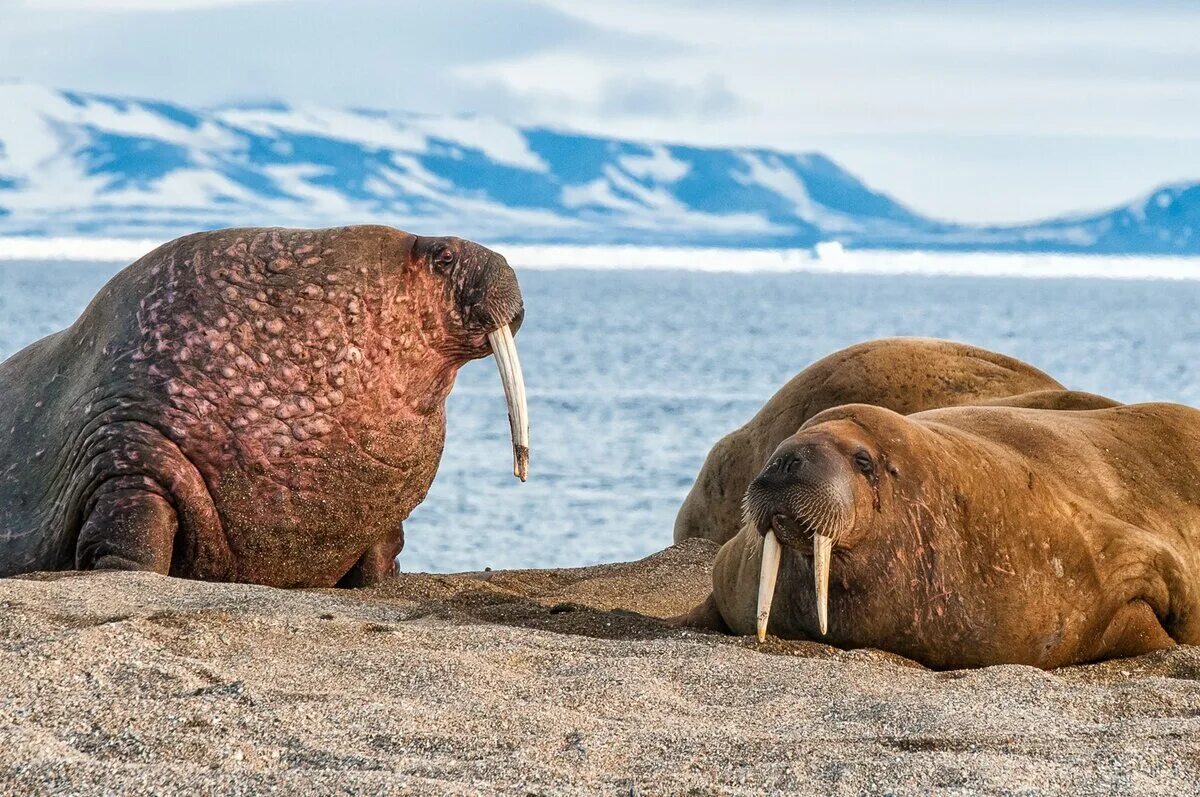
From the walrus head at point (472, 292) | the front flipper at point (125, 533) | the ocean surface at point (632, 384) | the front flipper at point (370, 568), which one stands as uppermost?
the walrus head at point (472, 292)

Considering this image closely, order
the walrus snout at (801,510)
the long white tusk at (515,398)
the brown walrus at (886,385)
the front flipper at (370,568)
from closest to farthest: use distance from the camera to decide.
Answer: the walrus snout at (801,510)
the long white tusk at (515,398)
the front flipper at (370,568)
the brown walrus at (886,385)

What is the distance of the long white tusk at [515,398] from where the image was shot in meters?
5.90

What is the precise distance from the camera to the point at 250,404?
18.8ft

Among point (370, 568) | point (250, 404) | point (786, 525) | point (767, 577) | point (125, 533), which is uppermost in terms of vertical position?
point (250, 404)

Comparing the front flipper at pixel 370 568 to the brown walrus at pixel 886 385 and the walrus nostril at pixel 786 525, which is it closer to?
the brown walrus at pixel 886 385

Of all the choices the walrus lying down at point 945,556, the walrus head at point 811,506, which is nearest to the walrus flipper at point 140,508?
the walrus lying down at point 945,556

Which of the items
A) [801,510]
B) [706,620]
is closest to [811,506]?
[801,510]

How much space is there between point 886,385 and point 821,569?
282cm

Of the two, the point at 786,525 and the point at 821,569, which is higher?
the point at 786,525

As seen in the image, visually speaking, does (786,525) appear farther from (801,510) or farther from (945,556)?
(945,556)

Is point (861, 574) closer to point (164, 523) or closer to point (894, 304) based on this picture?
point (164, 523)

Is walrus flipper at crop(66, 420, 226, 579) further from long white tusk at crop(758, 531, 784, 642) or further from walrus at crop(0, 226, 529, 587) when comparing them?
long white tusk at crop(758, 531, 784, 642)

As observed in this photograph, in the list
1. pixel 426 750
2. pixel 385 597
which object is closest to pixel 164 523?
pixel 385 597

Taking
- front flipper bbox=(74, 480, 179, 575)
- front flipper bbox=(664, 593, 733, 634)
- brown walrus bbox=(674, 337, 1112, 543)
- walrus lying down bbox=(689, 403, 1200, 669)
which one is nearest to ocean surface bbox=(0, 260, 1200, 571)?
brown walrus bbox=(674, 337, 1112, 543)
